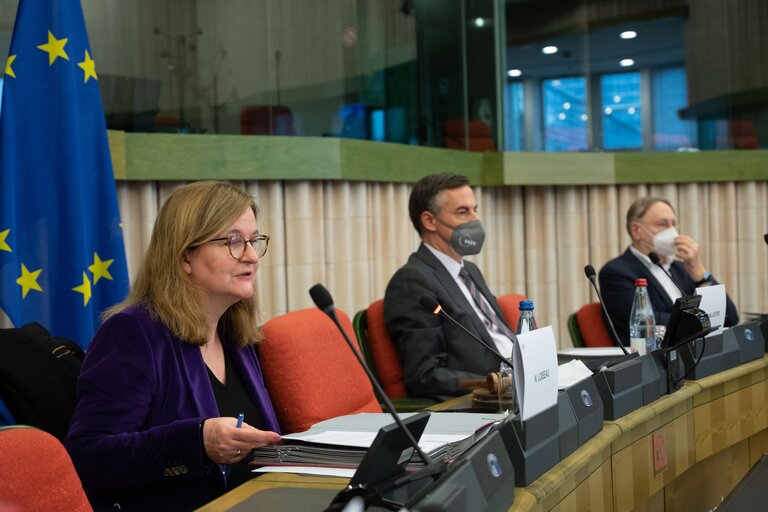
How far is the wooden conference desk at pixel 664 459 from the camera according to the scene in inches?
68.6

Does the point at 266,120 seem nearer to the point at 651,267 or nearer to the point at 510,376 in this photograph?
the point at 651,267

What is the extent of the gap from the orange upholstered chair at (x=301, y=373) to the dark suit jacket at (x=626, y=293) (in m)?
2.20

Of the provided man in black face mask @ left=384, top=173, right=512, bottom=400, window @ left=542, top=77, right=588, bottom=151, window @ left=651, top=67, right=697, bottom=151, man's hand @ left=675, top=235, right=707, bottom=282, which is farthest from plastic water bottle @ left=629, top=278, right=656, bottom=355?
window @ left=651, top=67, right=697, bottom=151

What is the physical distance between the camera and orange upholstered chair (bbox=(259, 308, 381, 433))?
8.54ft

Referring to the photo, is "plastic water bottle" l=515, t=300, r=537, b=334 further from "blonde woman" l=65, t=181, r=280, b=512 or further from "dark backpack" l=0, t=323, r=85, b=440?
"dark backpack" l=0, t=323, r=85, b=440

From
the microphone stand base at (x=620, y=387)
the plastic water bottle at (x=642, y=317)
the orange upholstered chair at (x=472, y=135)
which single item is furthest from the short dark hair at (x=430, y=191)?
the orange upholstered chair at (x=472, y=135)

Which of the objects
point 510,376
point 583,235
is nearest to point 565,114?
point 583,235

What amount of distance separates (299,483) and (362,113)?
11.2 feet

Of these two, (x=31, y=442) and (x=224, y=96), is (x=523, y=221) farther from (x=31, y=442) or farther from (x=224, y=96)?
(x=31, y=442)

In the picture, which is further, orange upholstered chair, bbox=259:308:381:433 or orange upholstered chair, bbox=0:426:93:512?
orange upholstered chair, bbox=259:308:381:433

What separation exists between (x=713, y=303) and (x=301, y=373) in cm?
143

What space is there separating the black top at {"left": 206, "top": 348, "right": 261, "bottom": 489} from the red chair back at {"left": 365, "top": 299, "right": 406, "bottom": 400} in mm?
1143

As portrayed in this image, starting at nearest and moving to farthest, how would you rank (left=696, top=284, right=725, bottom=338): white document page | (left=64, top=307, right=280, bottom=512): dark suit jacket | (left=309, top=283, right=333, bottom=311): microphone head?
(left=309, top=283, right=333, bottom=311): microphone head < (left=64, top=307, right=280, bottom=512): dark suit jacket < (left=696, top=284, right=725, bottom=338): white document page

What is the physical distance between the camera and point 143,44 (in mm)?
3883
